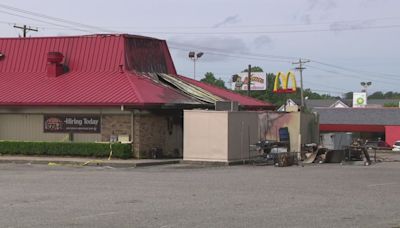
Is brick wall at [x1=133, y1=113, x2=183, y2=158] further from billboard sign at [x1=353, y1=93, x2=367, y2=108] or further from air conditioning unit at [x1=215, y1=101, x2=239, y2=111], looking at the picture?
billboard sign at [x1=353, y1=93, x2=367, y2=108]

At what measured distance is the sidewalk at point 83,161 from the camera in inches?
1053

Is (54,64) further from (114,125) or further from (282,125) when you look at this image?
(282,125)

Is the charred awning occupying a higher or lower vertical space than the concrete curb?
higher

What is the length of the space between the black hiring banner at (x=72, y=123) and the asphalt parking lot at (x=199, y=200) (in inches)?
392

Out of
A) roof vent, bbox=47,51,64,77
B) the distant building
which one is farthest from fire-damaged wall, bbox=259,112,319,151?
the distant building

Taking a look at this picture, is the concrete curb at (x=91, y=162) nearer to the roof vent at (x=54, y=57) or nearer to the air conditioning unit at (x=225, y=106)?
the air conditioning unit at (x=225, y=106)

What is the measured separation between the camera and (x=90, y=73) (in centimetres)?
3372

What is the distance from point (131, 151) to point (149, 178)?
10013 mm

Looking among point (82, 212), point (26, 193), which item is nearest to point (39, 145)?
point (26, 193)

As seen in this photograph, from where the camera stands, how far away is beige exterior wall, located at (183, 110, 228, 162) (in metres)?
27.2

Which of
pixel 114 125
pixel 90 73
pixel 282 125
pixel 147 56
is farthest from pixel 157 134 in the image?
pixel 282 125

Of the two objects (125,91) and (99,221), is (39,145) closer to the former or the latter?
(125,91)

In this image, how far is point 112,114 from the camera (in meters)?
30.7

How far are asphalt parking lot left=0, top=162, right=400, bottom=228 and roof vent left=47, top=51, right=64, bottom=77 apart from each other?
1340cm
